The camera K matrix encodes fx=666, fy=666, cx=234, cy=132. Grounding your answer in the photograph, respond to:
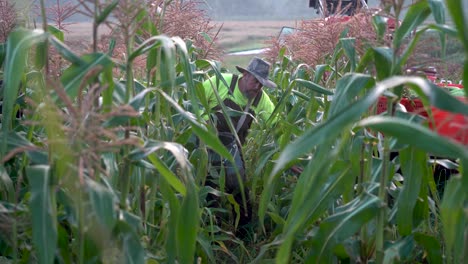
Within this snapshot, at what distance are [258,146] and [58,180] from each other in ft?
6.64

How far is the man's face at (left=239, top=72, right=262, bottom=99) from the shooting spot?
11.5ft

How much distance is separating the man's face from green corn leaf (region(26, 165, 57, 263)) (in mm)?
2262

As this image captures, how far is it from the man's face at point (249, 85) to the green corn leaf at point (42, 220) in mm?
2262

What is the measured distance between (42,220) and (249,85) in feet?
7.61

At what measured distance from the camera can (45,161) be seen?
143cm

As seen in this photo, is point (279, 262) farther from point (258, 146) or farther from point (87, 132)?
point (258, 146)

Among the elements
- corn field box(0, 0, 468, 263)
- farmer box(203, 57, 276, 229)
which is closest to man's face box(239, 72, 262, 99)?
farmer box(203, 57, 276, 229)

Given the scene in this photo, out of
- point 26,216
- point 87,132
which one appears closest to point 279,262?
point 87,132

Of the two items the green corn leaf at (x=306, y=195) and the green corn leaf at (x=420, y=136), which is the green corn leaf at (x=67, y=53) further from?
the green corn leaf at (x=420, y=136)

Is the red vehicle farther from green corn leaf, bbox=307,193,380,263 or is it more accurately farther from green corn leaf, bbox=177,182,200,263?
green corn leaf, bbox=177,182,200,263

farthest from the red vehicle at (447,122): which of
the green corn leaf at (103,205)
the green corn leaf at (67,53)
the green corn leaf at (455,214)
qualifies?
the green corn leaf at (67,53)

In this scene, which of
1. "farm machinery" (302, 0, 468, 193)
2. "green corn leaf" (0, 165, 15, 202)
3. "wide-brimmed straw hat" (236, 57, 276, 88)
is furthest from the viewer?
"wide-brimmed straw hat" (236, 57, 276, 88)

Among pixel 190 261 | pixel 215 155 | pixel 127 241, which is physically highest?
pixel 127 241

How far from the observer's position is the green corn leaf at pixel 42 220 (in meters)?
1.29
